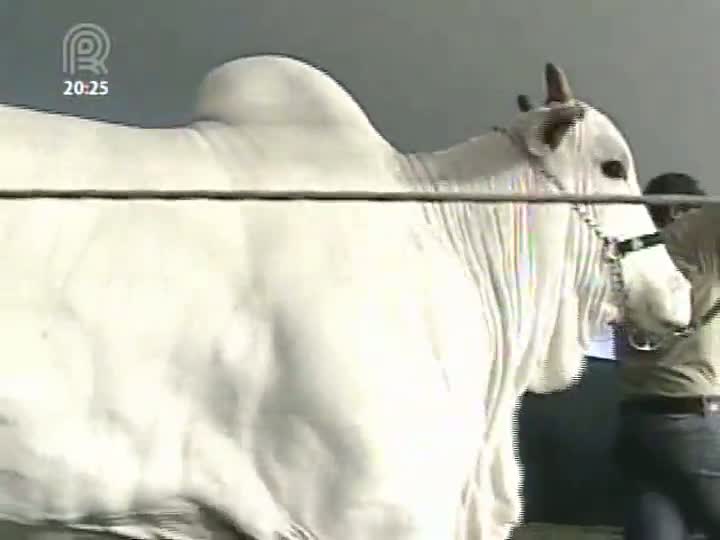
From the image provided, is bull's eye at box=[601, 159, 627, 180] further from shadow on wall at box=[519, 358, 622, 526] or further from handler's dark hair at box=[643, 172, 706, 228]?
shadow on wall at box=[519, 358, 622, 526]

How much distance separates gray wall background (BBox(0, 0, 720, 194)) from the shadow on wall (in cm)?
35

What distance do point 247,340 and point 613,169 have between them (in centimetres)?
46

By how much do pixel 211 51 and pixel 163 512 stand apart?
1100 mm

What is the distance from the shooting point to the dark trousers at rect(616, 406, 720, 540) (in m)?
1.37

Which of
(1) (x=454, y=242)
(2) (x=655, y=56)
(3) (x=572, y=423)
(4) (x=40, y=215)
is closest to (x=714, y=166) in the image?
(2) (x=655, y=56)

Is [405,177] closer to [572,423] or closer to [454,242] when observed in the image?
[454,242]

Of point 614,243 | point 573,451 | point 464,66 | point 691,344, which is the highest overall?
point 464,66

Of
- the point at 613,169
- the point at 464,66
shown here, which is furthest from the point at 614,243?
the point at 464,66

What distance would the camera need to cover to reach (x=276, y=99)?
110 centimetres

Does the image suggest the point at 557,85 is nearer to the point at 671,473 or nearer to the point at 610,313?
the point at 610,313

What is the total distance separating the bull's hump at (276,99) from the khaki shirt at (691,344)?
462 mm

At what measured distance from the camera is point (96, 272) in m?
0.90

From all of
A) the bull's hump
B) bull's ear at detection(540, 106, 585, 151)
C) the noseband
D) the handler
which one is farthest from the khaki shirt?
the bull's hump

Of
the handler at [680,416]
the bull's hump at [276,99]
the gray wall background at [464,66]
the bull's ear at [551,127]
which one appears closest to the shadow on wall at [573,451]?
the gray wall background at [464,66]
